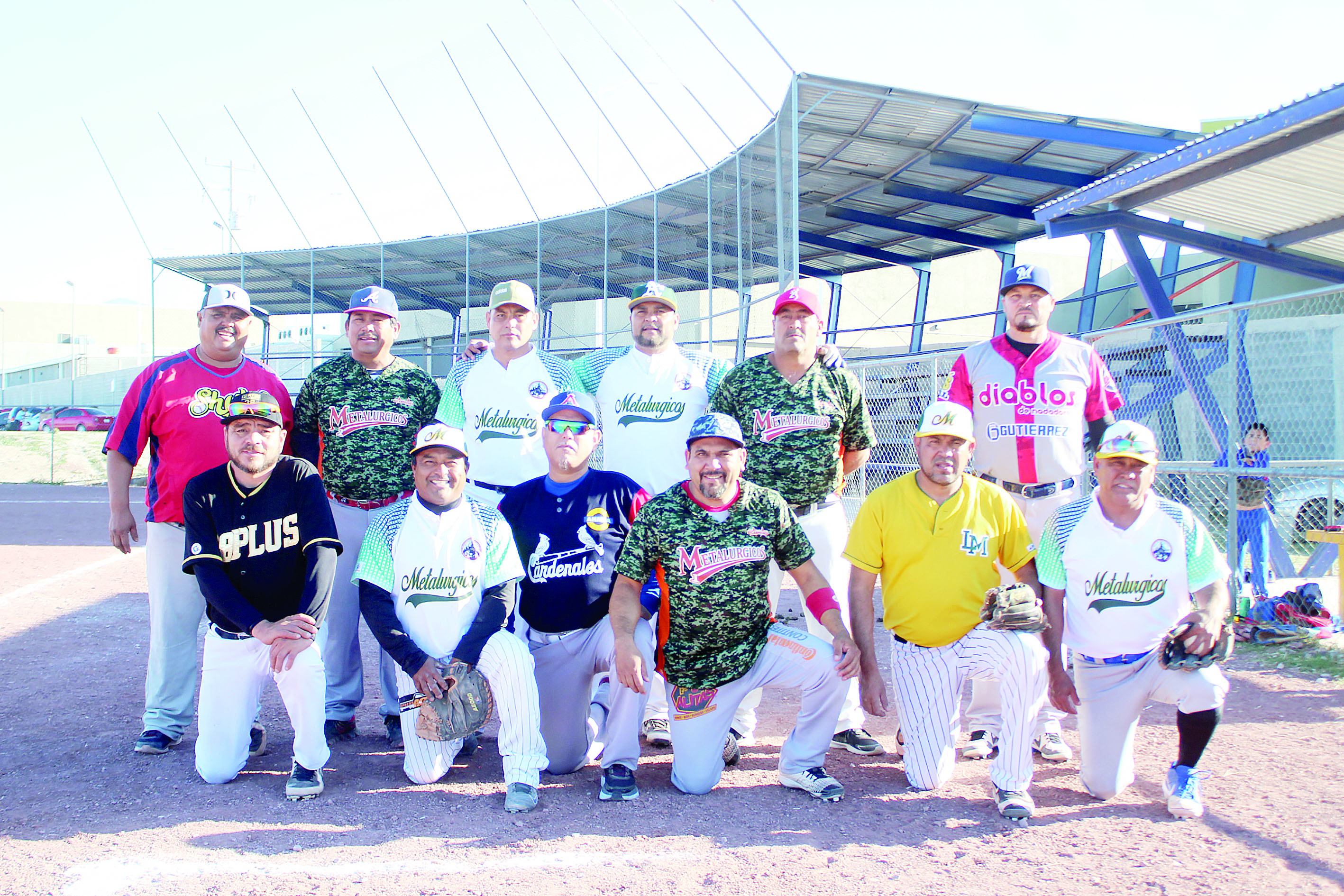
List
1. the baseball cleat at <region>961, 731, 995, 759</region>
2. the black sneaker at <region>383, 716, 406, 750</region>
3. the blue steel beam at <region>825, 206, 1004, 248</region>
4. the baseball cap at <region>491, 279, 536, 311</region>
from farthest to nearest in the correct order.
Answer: the blue steel beam at <region>825, 206, 1004, 248</region> < the baseball cap at <region>491, 279, 536, 311</region> < the black sneaker at <region>383, 716, 406, 750</region> < the baseball cleat at <region>961, 731, 995, 759</region>

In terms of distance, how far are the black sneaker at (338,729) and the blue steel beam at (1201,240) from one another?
27.2 feet

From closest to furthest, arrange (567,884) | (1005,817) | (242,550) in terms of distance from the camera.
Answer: (567,884), (1005,817), (242,550)

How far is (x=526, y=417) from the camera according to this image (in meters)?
4.69

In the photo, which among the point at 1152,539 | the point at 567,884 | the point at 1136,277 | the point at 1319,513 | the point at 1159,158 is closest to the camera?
the point at 567,884

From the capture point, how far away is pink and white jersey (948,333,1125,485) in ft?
14.3

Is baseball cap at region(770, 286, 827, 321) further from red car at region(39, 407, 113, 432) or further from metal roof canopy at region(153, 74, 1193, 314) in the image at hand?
red car at region(39, 407, 113, 432)

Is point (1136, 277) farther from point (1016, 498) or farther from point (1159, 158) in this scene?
point (1016, 498)


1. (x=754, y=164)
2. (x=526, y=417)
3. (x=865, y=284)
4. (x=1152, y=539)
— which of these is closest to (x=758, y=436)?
(x=526, y=417)

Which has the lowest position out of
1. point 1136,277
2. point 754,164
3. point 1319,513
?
point 1319,513

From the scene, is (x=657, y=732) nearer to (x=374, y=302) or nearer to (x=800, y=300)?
(x=800, y=300)

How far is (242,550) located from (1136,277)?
9.11 m

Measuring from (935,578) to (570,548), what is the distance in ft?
5.29

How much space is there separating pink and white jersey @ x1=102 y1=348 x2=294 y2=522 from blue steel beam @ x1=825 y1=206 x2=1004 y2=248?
12890 mm

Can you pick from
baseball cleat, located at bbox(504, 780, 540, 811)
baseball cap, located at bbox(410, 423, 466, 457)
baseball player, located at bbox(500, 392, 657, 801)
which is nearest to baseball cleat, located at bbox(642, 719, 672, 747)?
baseball player, located at bbox(500, 392, 657, 801)
